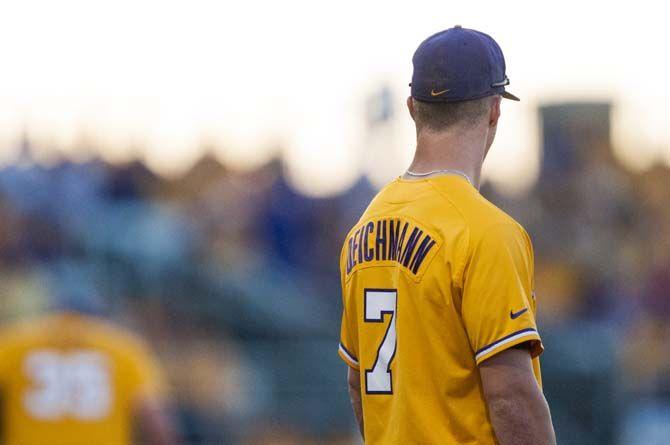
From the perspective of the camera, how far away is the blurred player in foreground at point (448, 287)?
3.00 metres

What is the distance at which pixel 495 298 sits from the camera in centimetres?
298

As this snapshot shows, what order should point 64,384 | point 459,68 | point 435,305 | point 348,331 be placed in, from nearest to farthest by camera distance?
point 435,305 < point 459,68 < point 348,331 < point 64,384

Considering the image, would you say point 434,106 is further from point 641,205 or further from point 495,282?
point 641,205

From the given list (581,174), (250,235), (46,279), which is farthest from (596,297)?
(46,279)

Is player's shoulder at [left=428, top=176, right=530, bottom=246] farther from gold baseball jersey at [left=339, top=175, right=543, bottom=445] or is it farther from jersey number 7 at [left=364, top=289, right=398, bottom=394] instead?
jersey number 7 at [left=364, top=289, right=398, bottom=394]

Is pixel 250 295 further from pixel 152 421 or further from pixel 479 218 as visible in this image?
pixel 479 218

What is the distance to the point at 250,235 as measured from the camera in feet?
38.9

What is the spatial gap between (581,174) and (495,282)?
11567mm

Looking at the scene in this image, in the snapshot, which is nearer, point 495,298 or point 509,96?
point 495,298

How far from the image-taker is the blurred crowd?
11.2 meters

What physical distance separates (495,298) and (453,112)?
1.84ft

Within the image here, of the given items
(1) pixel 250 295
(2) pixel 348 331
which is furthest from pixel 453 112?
(1) pixel 250 295

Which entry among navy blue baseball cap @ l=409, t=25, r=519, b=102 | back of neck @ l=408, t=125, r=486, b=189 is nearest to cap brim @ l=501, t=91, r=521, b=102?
navy blue baseball cap @ l=409, t=25, r=519, b=102

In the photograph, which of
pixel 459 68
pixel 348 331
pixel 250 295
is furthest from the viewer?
pixel 250 295
